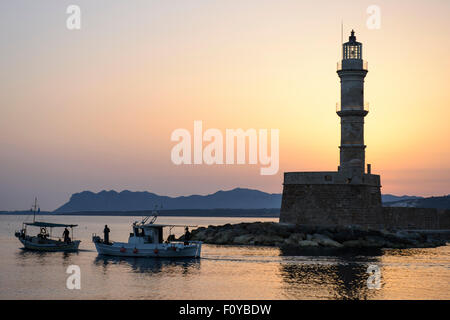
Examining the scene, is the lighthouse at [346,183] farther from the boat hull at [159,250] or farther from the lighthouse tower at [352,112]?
the boat hull at [159,250]

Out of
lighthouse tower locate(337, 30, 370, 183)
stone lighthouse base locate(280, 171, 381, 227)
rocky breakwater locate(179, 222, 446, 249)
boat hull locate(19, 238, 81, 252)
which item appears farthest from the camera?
lighthouse tower locate(337, 30, 370, 183)

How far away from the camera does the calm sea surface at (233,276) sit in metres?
31.3

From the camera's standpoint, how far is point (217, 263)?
43.0 meters

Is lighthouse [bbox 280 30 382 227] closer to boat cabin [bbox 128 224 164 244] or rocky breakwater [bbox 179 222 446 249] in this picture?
rocky breakwater [bbox 179 222 446 249]

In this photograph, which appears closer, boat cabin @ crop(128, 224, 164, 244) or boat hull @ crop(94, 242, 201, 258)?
Result: boat hull @ crop(94, 242, 201, 258)

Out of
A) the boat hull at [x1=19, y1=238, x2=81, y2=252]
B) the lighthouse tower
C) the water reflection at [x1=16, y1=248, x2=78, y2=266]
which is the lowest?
the water reflection at [x1=16, y1=248, x2=78, y2=266]

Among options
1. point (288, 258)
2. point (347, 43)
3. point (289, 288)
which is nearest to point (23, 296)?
point (289, 288)

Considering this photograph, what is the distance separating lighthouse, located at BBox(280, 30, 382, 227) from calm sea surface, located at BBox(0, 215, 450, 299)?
8.25 meters

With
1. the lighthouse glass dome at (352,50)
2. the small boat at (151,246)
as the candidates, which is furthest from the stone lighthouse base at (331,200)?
the small boat at (151,246)

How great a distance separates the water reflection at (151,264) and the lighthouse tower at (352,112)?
2206cm

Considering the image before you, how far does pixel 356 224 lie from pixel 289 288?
26829 mm

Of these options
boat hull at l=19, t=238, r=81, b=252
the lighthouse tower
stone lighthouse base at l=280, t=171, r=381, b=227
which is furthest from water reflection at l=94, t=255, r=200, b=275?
the lighthouse tower

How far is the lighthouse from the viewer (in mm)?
58000
